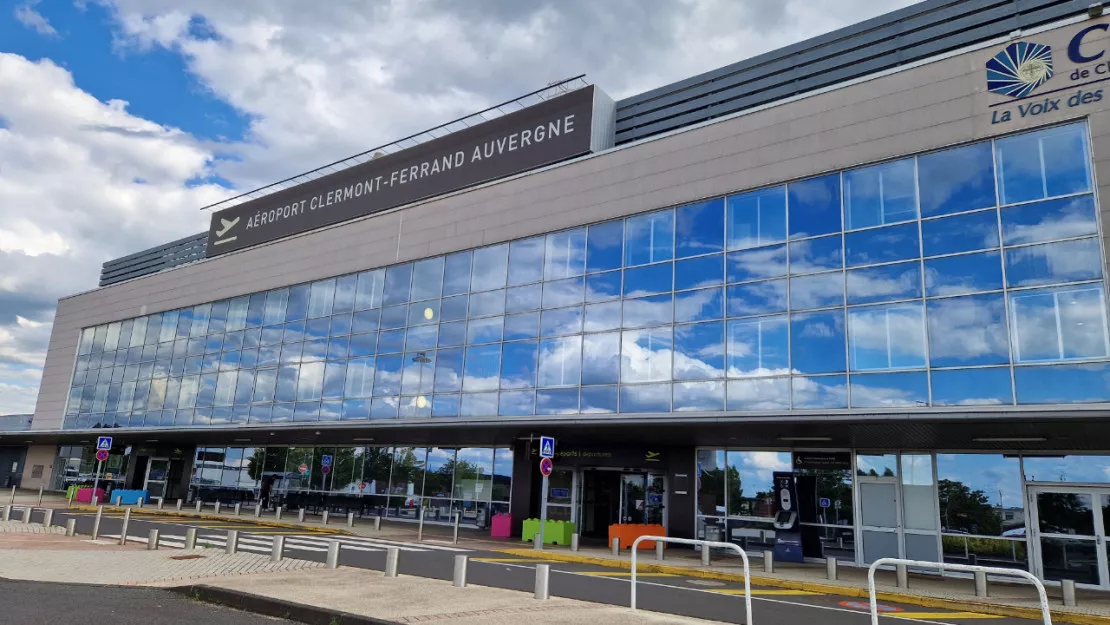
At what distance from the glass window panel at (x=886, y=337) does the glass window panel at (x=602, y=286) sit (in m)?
7.36

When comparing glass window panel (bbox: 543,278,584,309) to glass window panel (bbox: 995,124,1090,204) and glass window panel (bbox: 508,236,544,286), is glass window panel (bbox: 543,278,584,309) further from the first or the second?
glass window panel (bbox: 995,124,1090,204)

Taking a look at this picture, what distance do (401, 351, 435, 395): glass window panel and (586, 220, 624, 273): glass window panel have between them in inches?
294

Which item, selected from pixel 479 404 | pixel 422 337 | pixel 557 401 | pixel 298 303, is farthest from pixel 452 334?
pixel 298 303

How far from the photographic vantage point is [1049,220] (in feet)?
53.9

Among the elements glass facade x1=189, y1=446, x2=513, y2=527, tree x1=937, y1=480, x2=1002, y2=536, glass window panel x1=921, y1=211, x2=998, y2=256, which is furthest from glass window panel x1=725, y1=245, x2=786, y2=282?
glass facade x1=189, y1=446, x2=513, y2=527

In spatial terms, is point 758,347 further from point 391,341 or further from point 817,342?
point 391,341

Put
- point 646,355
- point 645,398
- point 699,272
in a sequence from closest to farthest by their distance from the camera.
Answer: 1. point 699,272
2. point 645,398
3. point 646,355

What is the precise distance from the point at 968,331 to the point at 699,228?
7724mm

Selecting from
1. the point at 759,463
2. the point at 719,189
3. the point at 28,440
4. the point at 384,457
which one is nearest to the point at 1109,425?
the point at 759,463

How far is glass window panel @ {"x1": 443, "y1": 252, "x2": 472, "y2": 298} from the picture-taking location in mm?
27828

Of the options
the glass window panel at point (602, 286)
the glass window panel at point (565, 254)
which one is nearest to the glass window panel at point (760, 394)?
the glass window panel at point (602, 286)

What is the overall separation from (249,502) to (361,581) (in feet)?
94.1

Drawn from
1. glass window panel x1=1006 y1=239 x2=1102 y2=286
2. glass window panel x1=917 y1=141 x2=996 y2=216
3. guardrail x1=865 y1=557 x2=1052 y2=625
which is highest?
glass window panel x1=917 y1=141 x2=996 y2=216

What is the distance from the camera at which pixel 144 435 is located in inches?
1583
